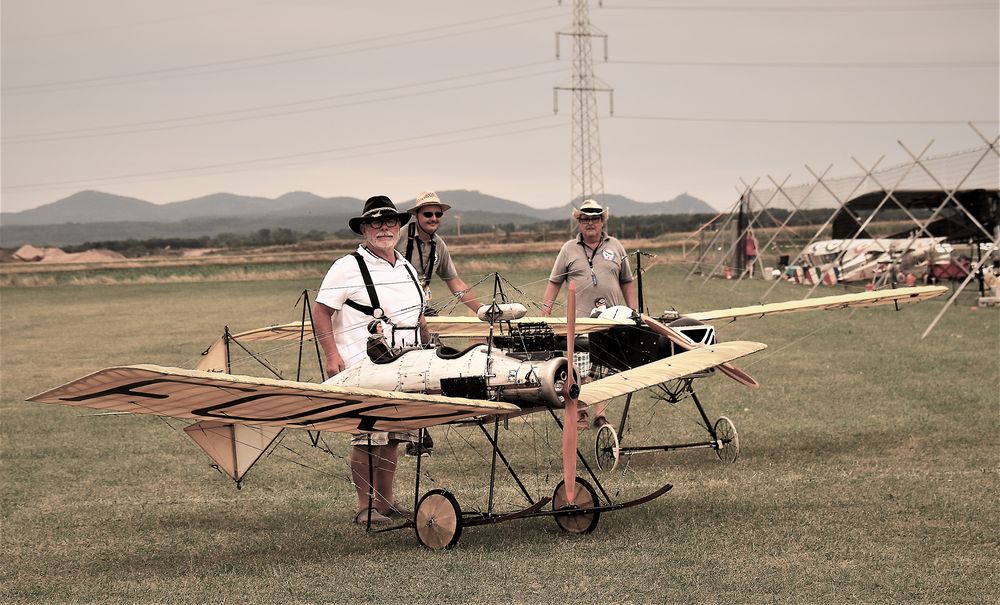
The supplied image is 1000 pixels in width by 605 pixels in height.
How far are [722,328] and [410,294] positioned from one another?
14717 millimetres

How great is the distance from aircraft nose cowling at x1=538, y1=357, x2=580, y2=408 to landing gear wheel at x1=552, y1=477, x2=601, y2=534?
86 centimetres

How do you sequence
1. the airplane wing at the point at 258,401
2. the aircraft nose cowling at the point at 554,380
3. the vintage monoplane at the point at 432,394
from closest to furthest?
1. the airplane wing at the point at 258,401
2. the vintage monoplane at the point at 432,394
3. the aircraft nose cowling at the point at 554,380

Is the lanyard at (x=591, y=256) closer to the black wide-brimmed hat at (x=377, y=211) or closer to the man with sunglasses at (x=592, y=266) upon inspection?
the man with sunglasses at (x=592, y=266)

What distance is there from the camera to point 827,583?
6.56 metres

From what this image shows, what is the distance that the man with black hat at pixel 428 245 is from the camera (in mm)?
9789

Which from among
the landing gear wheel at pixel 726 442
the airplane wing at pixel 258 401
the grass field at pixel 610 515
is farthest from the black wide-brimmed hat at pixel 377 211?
the landing gear wheel at pixel 726 442

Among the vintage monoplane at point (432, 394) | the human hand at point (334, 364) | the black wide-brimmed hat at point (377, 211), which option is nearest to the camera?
the vintage monoplane at point (432, 394)

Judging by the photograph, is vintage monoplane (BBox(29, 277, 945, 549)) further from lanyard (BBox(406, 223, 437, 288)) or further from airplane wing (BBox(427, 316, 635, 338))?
lanyard (BBox(406, 223, 437, 288))

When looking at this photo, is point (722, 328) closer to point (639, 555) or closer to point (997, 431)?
point (997, 431)

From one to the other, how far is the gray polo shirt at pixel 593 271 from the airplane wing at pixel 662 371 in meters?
2.40

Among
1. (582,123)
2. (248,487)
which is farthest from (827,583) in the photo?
(582,123)

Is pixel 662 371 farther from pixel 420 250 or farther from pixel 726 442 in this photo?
pixel 420 250

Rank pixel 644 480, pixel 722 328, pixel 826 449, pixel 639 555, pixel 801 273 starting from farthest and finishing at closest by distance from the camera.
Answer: pixel 801 273 → pixel 722 328 → pixel 826 449 → pixel 644 480 → pixel 639 555

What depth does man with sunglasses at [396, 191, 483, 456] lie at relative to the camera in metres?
9.77
